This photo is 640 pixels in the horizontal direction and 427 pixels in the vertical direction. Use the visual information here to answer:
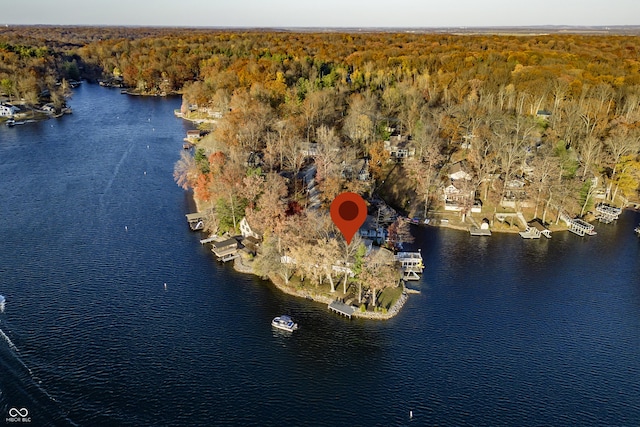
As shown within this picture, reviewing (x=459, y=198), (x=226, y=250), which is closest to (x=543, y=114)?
(x=459, y=198)

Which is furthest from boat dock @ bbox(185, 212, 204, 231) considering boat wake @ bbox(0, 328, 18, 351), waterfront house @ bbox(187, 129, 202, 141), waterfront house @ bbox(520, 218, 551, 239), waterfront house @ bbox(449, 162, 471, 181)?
waterfront house @ bbox(520, 218, 551, 239)

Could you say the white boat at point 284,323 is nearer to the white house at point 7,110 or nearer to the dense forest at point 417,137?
the dense forest at point 417,137

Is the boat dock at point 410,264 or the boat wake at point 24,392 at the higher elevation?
the boat dock at point 410,264

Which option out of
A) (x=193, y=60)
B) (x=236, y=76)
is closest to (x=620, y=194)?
(x=236, y=76)

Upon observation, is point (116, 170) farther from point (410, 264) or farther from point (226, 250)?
point (410, 264)

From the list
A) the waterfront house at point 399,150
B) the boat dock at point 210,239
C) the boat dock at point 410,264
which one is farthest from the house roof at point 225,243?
the waterfront house at point 399,150

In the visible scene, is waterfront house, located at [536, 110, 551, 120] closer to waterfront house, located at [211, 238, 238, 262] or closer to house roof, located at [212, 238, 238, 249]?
house roof, located at [212, 238, 238, 249]
